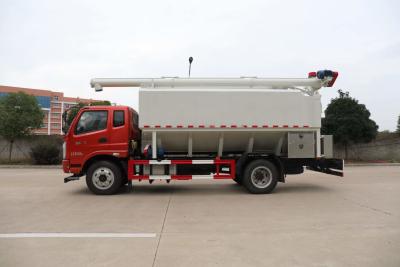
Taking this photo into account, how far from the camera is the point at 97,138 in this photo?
9492mm

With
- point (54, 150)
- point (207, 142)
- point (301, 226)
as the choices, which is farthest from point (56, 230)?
point (54, 150)

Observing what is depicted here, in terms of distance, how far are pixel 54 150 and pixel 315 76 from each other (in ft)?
61.5

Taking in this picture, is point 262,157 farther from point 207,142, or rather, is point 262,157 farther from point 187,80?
point 187,80

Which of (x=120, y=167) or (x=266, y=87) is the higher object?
(x=266, y=87)

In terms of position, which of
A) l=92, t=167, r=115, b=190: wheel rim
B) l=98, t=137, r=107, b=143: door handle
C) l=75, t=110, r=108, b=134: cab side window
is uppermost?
l=75, t=110, r=108, b=134: cab side window

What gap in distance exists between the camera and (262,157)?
31.9ft

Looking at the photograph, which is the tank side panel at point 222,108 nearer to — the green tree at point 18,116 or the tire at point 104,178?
the tire at point 104,178

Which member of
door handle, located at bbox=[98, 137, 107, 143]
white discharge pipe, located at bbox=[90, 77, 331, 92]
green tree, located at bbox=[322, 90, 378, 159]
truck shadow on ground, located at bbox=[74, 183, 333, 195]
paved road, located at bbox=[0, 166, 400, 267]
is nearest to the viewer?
paved road, located at bbox=[0, 166, 400, 267]

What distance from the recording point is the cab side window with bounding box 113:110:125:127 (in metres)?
9.55

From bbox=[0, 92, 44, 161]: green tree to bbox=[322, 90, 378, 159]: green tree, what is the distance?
20801 mm

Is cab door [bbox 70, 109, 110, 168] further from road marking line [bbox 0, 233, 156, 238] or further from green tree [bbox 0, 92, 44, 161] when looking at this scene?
green tree [bbox 0, 92, 44, 161]

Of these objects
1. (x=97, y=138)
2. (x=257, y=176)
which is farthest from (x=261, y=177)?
(x=97, y=138)

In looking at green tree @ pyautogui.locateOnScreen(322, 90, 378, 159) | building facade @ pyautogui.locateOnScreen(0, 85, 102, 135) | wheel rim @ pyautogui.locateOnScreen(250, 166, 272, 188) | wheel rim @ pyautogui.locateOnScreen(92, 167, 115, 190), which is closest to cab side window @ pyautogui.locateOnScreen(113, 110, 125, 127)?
wheel rim @ pyautogui.locateOnScreen(92, 167, 115, 190)

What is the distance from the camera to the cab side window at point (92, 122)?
9.57 m
